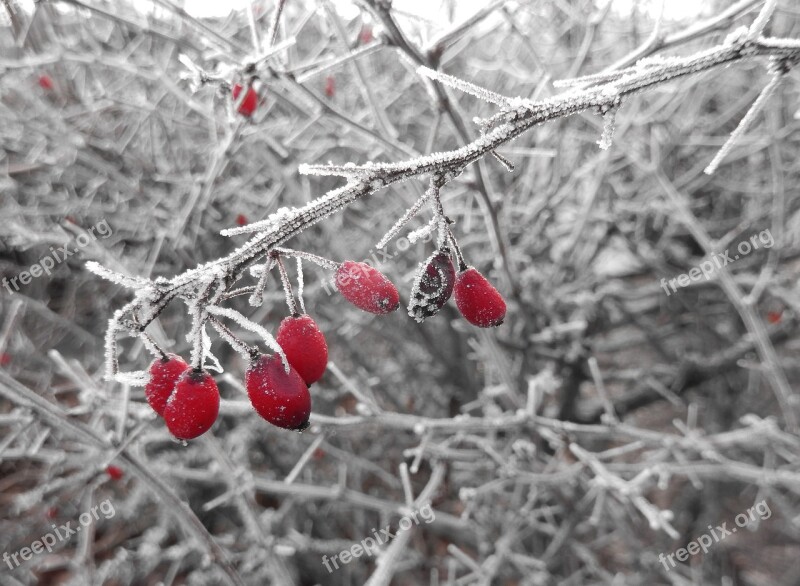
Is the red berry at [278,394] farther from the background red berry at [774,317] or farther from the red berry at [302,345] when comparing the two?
the background red berry at [774,317]

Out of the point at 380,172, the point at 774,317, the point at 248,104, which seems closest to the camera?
the point at 380,172

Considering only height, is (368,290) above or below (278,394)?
above

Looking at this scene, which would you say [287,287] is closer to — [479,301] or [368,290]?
[368,290]

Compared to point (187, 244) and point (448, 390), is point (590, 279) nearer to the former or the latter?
point (448, 390)

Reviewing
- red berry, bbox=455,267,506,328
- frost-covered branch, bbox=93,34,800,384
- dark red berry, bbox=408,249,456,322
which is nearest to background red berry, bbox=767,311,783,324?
frost-covered branch, bbox=93,34,800,384

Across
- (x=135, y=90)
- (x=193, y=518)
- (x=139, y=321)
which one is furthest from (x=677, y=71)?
(x=135, y=90)

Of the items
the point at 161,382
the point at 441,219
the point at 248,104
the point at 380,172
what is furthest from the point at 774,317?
the point at 161,382

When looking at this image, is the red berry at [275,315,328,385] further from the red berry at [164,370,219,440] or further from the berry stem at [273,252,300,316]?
the red berry at [164,370,219,440]
